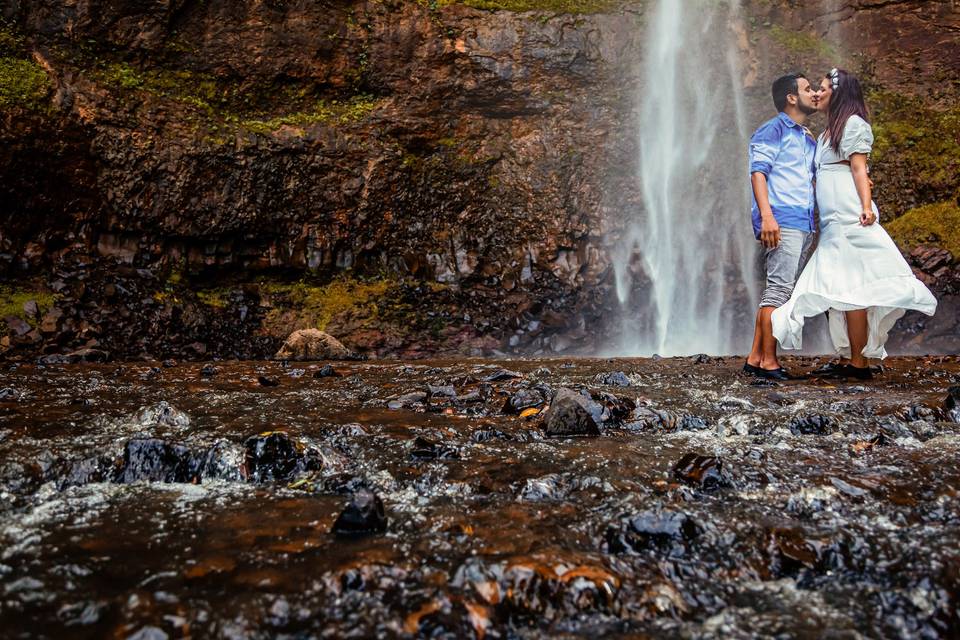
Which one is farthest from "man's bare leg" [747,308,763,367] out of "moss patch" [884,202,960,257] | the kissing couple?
"moss patch" [884,202,960,257]

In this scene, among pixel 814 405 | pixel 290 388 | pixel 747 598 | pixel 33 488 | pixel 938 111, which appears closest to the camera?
pixel 747 598

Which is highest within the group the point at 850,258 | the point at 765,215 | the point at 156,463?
the point at 765,215

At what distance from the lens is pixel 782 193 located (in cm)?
600

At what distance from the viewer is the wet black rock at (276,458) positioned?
298cm

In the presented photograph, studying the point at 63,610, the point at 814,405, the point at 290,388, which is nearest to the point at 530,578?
the point at 63,610

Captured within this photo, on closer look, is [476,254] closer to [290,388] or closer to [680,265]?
[680,265]

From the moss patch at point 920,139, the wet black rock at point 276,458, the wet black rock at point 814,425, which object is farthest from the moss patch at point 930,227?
the wet black rock at point 276,458

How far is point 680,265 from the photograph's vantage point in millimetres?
12922

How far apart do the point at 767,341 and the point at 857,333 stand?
83cm

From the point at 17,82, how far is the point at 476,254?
8779 millimetres

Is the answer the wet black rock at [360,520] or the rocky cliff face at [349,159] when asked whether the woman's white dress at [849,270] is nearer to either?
the wet black rock at [360,520]

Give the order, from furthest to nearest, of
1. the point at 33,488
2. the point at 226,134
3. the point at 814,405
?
the point at 226,134 → the point at 814,405 → the point at 33,488

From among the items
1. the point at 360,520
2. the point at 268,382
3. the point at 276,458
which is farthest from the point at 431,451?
the point at 268,382

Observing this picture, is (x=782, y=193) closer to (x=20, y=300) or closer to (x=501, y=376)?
(x=501, y=376)
